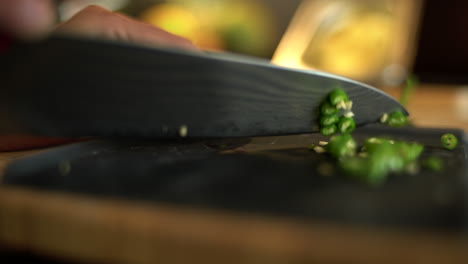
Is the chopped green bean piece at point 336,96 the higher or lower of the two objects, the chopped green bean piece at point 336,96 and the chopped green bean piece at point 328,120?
the higher

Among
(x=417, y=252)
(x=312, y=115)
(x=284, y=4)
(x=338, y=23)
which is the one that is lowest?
(x=417, y=252)

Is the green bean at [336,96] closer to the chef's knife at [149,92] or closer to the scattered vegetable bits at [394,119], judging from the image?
the chef's knife at [149,92]

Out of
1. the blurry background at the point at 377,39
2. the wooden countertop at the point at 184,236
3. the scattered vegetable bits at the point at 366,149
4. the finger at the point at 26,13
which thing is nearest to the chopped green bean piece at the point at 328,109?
the scattered vegetable bits at the point at 366,149

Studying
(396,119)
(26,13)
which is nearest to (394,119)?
(396,119)

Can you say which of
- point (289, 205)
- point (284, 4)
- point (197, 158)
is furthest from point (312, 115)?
point (284, 4)

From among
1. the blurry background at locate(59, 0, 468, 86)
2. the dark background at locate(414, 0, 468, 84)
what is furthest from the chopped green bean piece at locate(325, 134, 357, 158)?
the dark background at locate(414, 0, 468, 84)

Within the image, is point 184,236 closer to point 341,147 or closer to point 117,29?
point 341,147

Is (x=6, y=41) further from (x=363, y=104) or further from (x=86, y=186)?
(x=363, y=104)

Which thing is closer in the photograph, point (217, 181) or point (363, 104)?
point (217, 181)
